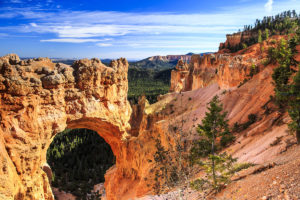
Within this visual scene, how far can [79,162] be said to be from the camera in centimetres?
4850

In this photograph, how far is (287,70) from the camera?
1967cm

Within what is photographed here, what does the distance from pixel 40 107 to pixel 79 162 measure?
38.7 metres

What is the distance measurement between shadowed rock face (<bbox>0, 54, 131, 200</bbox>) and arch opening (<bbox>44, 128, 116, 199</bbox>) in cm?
2602

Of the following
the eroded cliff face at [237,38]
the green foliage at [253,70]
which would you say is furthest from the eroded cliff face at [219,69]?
the eroded cliff face at [237,38]

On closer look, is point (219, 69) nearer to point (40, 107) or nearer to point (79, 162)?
point (40, 107)

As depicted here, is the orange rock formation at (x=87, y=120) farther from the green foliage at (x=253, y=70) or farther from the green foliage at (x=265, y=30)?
the green foliage at (x=265, y=30)

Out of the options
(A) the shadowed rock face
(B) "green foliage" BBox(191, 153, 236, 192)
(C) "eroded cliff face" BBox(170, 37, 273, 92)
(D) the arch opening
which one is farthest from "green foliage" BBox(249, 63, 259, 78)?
(D) the arch opening

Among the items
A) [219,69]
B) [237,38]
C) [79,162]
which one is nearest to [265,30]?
[237,38]

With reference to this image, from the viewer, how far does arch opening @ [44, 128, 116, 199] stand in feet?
135

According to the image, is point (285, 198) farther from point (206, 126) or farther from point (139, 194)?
point (139, 194)

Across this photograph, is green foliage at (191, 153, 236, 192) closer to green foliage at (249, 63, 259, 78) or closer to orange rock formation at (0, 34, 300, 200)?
orange rock formation at (0, 34, 300, 200)

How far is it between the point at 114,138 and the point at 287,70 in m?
17.1

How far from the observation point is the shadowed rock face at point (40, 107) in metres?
11.4

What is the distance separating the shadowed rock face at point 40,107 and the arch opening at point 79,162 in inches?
1024
